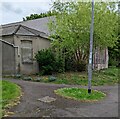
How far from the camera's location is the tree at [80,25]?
18656 mm

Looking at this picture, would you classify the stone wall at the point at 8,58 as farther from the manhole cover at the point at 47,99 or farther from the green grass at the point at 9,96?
the manhole cover at the point at 47,99

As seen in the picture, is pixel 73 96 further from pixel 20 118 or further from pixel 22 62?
pixel 22 62

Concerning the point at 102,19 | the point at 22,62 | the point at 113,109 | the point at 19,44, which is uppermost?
the point at 102,19

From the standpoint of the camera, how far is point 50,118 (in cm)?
768

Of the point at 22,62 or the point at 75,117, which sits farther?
the point at 22,62

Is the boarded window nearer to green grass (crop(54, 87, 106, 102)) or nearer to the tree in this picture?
the tree

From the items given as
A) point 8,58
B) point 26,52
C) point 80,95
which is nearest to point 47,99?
point 80,95

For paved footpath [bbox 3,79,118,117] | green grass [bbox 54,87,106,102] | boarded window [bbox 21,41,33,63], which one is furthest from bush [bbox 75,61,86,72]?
paved footpath [bbox 3,79,118,117]

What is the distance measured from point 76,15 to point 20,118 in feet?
42.1

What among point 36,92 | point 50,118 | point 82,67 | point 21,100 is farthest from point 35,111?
point 82,67

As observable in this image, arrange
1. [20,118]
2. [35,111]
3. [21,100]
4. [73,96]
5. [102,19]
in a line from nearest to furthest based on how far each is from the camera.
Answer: [20,118], [35,111], [21,100], [73,96], [102,19]

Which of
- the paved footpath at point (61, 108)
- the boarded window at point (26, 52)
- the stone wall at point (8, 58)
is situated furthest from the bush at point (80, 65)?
the paved footpath at point (61, 108)

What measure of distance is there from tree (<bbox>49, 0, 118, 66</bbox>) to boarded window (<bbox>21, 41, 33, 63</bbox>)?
6.41 feet

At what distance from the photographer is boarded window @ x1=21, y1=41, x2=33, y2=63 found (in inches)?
788
